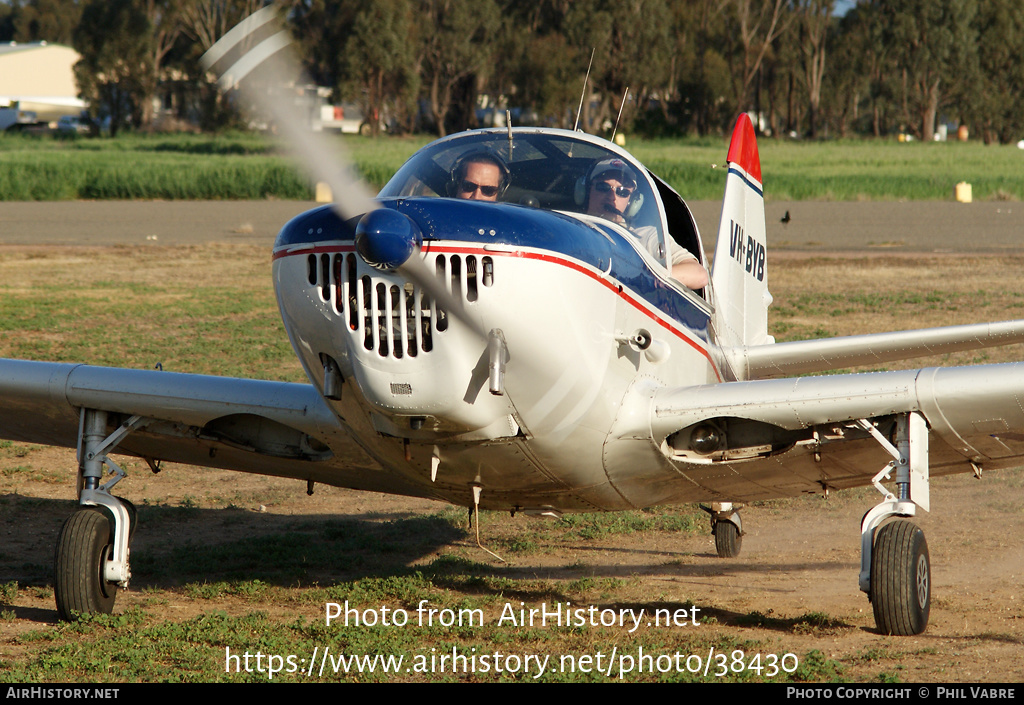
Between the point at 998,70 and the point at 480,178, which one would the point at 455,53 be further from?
the point at 480,178

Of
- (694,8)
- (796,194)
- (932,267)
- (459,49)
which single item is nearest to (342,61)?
(459,49)

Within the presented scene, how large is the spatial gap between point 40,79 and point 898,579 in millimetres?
130951

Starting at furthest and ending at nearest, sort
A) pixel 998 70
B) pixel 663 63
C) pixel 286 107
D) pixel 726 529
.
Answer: pixel 998 70 → pixel 663 63 → pixel 726 529 → pixel 286 107

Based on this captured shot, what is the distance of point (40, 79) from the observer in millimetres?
121625

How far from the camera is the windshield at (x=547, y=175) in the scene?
18.6ft

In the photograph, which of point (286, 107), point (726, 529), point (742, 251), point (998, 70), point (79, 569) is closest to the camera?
point (286, 107)

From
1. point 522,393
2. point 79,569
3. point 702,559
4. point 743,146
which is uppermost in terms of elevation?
point 743,146

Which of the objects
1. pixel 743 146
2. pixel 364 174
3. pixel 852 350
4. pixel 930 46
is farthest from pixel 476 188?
Answer: pixel 930 46

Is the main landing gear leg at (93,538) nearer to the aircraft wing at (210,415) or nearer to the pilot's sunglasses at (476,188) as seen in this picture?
the aircraft wing at (210,415)

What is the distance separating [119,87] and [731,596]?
82.5 metres

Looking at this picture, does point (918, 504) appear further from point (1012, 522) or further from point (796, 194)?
point (796, 194)

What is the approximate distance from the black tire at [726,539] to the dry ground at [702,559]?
7 cm

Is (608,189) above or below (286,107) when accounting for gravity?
below

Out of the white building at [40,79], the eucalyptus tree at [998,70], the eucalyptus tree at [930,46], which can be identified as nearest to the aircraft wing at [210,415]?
the eucalyptus tree at [930,46]
